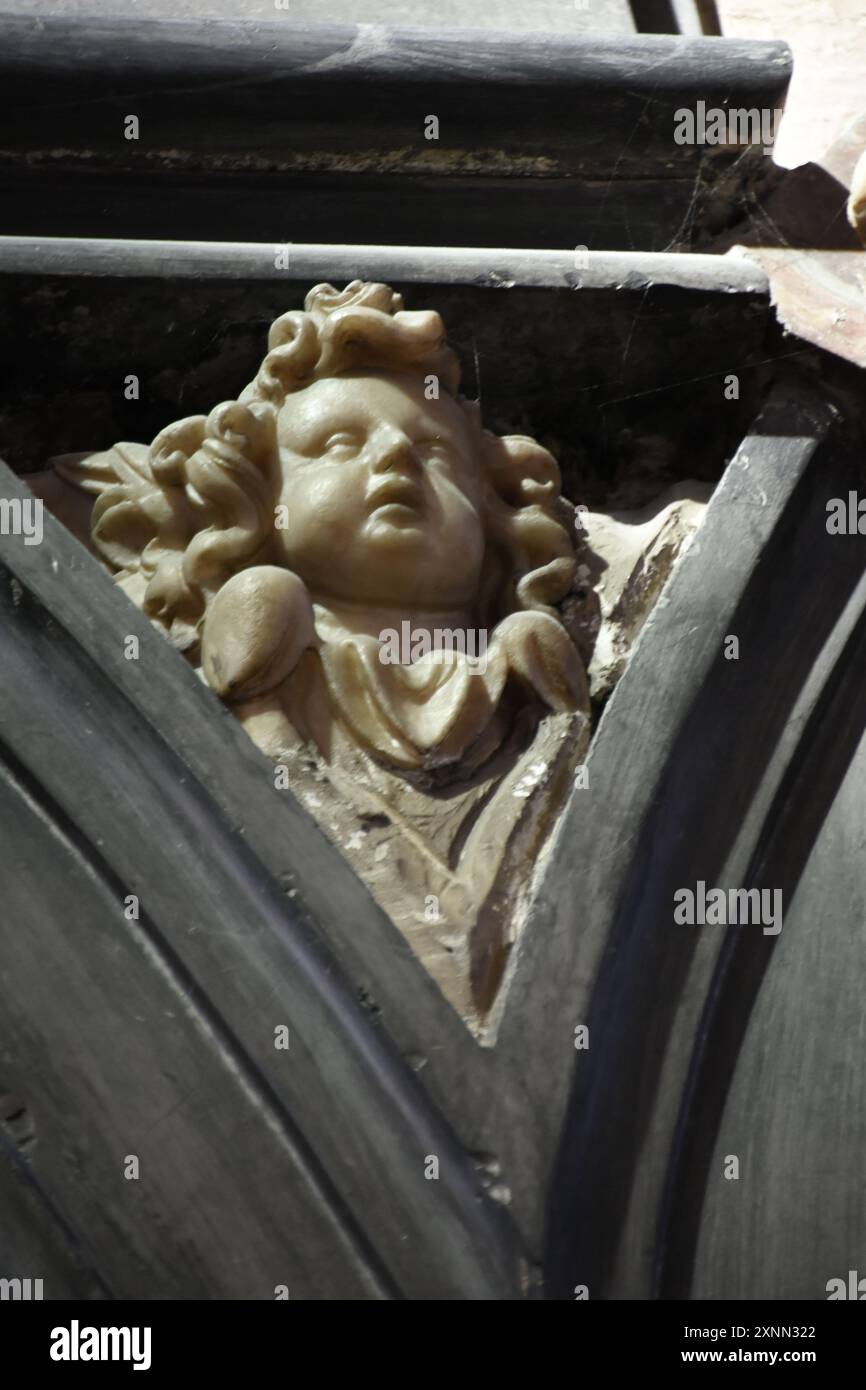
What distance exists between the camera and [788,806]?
6.74ft

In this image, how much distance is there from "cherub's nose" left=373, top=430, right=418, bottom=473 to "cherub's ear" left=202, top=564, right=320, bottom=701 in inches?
7.3

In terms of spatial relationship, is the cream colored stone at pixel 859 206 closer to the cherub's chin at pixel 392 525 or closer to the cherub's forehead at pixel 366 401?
the cherub's forehead at pixel 366 401

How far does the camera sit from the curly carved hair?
2.07m

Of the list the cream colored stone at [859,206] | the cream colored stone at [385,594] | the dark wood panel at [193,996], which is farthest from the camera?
the cream colored stone at [859,206]

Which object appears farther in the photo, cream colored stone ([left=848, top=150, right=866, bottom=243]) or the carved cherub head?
cream colored stone ([left=848, top=150, right=866, bottom=243])

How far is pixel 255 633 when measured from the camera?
6.36 ft

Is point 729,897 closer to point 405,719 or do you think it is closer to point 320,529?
point 405,719

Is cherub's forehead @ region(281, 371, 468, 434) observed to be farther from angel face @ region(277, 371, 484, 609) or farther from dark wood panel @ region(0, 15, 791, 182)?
dark wood panel @ region(0, 15, 791, 182)

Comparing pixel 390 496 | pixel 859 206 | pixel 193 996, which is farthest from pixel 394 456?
pixel 859 206

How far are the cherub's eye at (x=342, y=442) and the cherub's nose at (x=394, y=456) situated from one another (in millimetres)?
38

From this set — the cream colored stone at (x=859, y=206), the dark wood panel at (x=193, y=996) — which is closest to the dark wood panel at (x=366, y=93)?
the cream colored stone at (x=859, y=206)

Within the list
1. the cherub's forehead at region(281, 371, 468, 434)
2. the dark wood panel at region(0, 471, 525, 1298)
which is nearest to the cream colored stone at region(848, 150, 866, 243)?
the cherub's forehead at region(281, 371, 468, 434)

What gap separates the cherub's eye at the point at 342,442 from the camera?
2102 millimetres

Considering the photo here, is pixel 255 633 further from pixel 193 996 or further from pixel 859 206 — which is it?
pixel 859 206
